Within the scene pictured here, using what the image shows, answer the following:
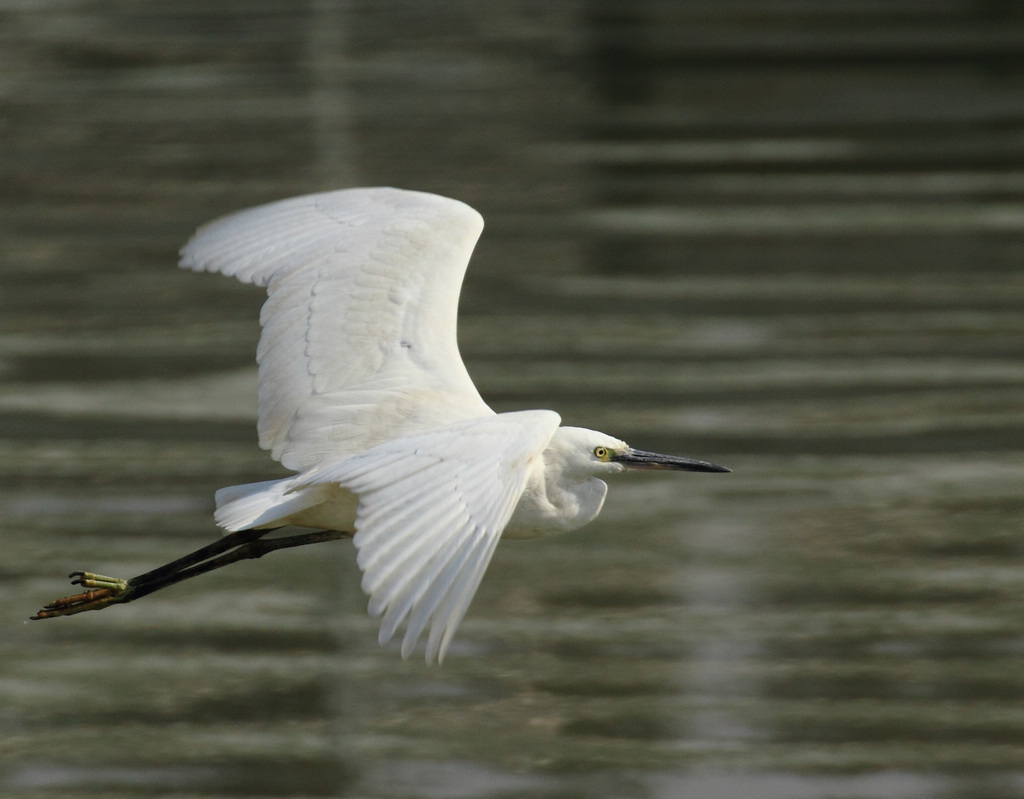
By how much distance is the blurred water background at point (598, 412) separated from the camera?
7234mm

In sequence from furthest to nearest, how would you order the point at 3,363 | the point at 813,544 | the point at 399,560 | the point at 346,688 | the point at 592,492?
the point at 3,363 < the point at 813,544 < the point at 346,688 < the point at 592,492 < the point at 399,560

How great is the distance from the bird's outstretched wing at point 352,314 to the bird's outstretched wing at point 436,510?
0.73m

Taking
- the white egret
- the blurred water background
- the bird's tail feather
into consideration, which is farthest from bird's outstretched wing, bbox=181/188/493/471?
the blurred water background

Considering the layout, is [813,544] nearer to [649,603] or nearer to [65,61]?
[649,603]

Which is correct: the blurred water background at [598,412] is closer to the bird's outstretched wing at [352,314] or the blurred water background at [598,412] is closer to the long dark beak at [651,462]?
the long dark beak at [651,462]

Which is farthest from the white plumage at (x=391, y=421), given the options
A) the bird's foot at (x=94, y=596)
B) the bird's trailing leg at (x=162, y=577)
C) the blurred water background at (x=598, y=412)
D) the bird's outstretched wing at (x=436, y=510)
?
the blurred water background at (x=598, y=412)

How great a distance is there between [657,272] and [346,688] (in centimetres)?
655

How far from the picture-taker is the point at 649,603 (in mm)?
8297

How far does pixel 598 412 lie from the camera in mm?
10672

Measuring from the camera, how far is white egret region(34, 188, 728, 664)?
14.8ft

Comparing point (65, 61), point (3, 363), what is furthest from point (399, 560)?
point (65, 61)

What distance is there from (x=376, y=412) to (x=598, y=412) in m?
5.14

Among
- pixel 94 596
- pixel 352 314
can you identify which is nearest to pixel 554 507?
pixel 352 314

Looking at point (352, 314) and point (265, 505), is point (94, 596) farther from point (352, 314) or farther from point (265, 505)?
point (352, 314)
